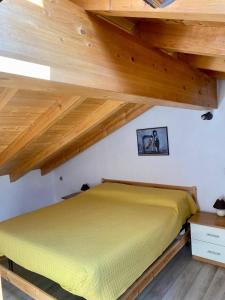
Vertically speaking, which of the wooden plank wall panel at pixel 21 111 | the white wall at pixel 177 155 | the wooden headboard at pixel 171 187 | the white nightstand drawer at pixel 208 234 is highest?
the wooden plank wall panel at pixel 21 111

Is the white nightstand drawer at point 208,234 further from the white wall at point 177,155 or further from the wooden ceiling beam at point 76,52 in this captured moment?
the wooden ceiling beam at point 76,52

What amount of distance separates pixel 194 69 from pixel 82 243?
1938 mm

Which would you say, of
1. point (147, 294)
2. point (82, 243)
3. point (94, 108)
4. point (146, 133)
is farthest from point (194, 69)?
point (147, 294)

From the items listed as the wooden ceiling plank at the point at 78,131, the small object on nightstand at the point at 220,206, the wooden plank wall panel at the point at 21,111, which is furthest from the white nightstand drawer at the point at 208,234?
the wooden plank wall panel at the point at 21,111

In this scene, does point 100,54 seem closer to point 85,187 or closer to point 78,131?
point 78,131

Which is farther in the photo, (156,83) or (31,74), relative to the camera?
(156,83)

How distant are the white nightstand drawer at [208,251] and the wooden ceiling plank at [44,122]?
7.21ft

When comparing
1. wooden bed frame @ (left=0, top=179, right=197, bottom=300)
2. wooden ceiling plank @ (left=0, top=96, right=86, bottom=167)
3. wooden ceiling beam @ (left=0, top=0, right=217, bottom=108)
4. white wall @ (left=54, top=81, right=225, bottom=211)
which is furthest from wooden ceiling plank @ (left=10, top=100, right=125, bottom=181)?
wooden bed frame @ (left=0, top=179, right=197, bottom=300)

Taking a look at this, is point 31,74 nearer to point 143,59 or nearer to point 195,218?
point 143,59

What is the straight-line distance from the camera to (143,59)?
1514 millimetres

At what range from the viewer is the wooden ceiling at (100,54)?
89cm

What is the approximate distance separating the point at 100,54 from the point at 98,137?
305 centimetres

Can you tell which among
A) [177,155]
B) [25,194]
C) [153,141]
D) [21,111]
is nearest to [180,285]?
[177,155]

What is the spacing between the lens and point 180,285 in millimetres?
2482
